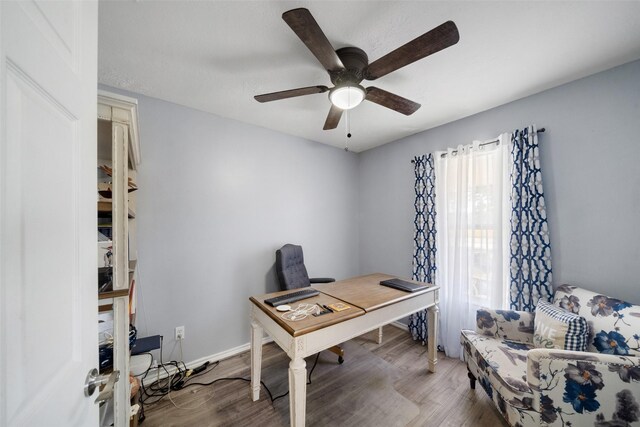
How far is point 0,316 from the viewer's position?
1.14ft

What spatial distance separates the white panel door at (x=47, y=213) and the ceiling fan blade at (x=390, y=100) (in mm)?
1386

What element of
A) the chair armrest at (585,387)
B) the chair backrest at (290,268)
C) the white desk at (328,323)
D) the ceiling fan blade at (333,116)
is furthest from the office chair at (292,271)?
the chair armrest at (585,387)

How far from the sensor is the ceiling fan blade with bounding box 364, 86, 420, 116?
4.98 ft

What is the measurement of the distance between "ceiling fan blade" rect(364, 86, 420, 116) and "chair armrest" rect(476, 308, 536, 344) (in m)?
1.83

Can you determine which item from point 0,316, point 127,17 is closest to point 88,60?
point 0,316

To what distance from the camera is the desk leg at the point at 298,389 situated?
1.24m

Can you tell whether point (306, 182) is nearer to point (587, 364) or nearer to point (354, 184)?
point (354, 184)

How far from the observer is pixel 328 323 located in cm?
131

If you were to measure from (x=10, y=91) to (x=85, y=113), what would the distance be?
11.7 inches

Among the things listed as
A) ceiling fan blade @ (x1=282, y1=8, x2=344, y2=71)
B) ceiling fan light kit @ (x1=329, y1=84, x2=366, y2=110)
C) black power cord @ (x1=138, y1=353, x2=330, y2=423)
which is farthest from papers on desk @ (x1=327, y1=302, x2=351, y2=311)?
ceiling fan blade @ (x1=282, y1=8, x2=344, y2=71)

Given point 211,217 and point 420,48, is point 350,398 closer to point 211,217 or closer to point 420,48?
point 211,217

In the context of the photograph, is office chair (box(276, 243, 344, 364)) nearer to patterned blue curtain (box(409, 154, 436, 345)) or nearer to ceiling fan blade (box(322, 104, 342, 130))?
patterned blue curtain (box(409, 154, 436, 345))

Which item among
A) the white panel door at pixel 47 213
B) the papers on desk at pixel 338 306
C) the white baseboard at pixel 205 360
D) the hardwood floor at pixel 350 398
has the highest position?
the white panel door at pixel 47 213

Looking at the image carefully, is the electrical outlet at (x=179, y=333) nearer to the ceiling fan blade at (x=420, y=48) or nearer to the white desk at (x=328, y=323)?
the white desk at (x=328, y=323)
